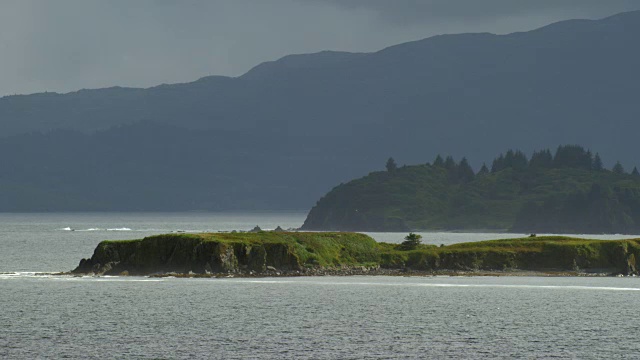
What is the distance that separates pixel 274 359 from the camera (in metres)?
80.4

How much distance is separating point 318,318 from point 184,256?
49510 mm

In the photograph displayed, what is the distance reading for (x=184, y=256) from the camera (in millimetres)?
156375

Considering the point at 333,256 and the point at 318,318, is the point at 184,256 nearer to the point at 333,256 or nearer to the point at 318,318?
the point at 333,256

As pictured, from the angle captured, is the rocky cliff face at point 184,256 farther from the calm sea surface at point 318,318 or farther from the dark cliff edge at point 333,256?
the calm sea surface at point 318,318

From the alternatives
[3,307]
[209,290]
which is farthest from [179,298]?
[3,307]

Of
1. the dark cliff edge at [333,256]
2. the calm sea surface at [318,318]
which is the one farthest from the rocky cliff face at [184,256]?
the calm sea surface at [318,318]

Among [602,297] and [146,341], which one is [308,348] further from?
[602,297]

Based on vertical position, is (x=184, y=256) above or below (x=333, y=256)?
below

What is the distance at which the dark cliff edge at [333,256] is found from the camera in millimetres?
156125

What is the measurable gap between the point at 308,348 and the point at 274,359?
674 cm

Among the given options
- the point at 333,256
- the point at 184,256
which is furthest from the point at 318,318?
the point at 333,256

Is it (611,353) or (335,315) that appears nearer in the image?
(611,353)

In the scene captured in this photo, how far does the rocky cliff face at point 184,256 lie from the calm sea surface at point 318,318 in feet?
7.66

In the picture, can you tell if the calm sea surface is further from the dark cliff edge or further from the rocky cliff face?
the dark cliff edge
